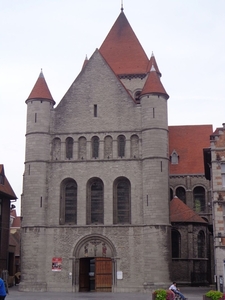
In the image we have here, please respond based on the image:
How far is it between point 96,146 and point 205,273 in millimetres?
16010

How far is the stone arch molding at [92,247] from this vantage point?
1578 inches

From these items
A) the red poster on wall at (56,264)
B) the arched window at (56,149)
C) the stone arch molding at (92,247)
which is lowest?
the red poster on wall at (56,264)

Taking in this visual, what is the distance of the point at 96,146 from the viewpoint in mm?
42188

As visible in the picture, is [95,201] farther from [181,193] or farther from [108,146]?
[181,193]

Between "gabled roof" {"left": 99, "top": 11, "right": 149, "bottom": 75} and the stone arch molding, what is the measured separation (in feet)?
67.7

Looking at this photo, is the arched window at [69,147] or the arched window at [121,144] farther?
the arched window at [69,147]

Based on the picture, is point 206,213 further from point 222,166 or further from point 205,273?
point 222,166

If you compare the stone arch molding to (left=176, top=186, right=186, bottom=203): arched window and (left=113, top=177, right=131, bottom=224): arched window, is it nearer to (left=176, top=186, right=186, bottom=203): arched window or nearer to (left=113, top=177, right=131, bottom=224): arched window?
(left=113, top=177, right=131, bottom=224): arched window

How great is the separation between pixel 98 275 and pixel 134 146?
10393 millimetres

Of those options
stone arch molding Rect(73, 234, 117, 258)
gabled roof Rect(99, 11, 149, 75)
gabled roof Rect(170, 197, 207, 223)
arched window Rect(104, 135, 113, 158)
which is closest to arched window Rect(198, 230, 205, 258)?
gabled roof Rect(170, 197, 207, 223)

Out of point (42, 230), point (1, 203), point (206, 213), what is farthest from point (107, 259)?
point (206, 213)

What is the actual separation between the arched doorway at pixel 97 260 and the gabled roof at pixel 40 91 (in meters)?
12.0

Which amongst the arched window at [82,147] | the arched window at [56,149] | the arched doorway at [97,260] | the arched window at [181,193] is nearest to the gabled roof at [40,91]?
the arched window at [56,149]

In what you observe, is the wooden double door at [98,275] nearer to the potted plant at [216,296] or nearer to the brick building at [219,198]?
the brick building at [219,198]
